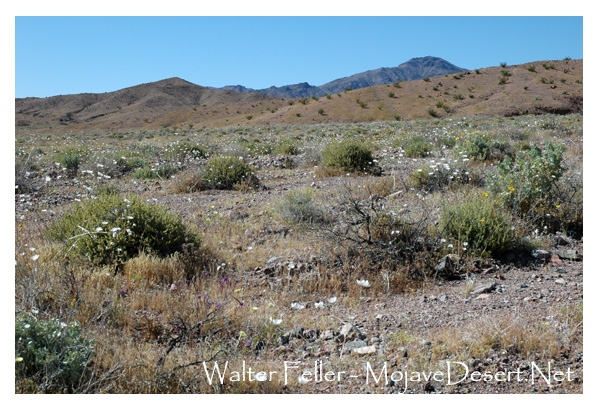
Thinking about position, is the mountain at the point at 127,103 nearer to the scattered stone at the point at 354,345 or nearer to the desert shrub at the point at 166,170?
the desert shrub at the point at 166,170

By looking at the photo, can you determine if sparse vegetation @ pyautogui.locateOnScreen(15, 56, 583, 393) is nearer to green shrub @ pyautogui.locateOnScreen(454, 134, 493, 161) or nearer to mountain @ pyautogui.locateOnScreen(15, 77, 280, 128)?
green shrub @ pyautogui.locateOnScreen(454, 134, 493, 161)

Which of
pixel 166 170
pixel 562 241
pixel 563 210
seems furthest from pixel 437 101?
pixel 562 241

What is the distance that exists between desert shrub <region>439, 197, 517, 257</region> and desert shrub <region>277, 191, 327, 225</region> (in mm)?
1544

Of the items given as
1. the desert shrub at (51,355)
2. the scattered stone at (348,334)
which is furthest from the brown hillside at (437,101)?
the desert shrub at (51,355)

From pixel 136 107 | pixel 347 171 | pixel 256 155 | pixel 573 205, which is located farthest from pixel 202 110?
pixel 573 205

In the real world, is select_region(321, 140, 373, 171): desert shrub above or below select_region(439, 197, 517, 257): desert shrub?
above

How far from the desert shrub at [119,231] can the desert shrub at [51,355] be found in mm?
1723

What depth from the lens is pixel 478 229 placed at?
16.2 feet

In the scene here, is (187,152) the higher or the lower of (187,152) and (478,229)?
the higher

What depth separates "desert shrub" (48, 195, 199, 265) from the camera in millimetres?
4430

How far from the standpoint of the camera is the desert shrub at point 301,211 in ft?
19.1

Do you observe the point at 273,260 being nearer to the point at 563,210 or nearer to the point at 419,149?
the point at 563,210

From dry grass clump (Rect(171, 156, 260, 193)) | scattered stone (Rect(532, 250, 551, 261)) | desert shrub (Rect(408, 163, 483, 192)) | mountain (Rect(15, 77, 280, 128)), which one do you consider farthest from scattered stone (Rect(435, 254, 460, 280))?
mountain (Rect(15, 77, 280, 128))

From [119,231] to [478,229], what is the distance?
147 inches
